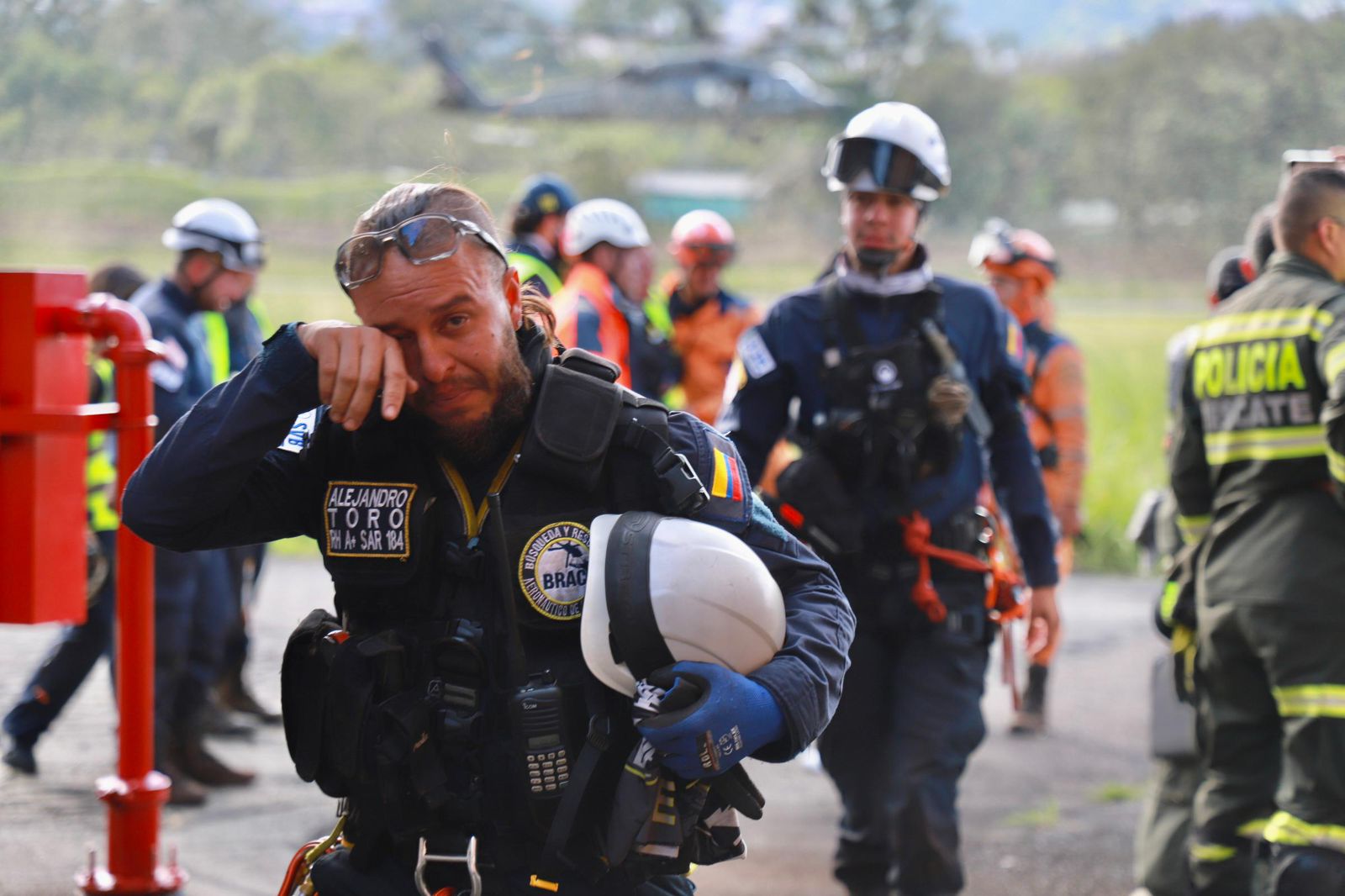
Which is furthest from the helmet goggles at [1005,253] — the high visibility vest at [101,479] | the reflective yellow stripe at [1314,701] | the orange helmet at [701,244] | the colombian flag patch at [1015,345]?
the high visibility vest at [101,479]

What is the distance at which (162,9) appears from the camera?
10.4m

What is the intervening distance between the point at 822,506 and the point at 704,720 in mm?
2262

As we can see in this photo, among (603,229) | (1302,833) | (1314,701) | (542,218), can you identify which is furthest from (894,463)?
(542,218)

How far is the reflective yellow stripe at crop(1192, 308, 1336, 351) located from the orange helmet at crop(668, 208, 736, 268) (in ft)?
14.6

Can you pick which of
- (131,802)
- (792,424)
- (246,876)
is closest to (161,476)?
(131,802)

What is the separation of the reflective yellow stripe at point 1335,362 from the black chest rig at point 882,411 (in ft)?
3.37

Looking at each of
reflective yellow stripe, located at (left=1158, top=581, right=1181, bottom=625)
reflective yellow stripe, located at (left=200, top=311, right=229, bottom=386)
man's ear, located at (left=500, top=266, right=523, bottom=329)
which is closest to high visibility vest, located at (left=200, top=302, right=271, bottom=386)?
reflective yellow stripe, located at (left=200, top=311, right=229, bottom=386)

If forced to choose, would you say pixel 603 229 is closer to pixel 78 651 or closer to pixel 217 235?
pixel 217 235

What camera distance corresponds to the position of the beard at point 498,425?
245cm

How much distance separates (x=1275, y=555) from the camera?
4.23m

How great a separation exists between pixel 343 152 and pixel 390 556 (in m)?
17.6

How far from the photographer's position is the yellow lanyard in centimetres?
244

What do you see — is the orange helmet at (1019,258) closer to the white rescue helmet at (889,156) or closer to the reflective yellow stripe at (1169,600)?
the reflective yellow stripe at (1169,600)

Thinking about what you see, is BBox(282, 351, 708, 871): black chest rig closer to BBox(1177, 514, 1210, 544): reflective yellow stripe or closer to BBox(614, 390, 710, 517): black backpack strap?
BBox(614, 390, 710, 517): black backpack strap
